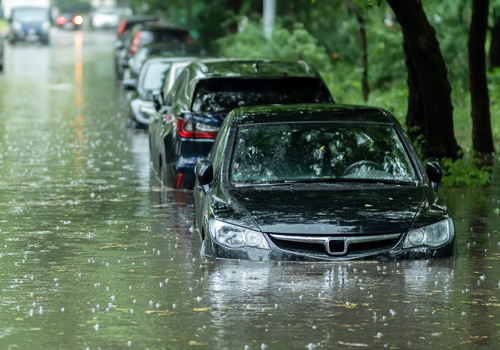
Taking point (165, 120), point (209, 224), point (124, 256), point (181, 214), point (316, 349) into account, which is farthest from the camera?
point (165, 120)

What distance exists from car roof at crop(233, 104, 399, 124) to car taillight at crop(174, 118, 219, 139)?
2.96m

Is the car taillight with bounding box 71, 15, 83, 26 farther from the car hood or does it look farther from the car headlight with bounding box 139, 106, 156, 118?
the car hood

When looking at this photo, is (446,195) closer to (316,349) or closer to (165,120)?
(165,120)

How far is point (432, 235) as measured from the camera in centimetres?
805

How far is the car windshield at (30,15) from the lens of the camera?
57.7 m

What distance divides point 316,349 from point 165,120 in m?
7.73

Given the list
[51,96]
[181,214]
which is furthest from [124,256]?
[51,96]

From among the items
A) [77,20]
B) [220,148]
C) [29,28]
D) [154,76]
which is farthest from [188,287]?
[77,20]

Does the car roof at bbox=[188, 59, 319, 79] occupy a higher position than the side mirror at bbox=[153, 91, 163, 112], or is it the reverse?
the car roof at bbox=[188, 59, 319, 79]

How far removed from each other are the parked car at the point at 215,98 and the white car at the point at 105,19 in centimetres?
7277

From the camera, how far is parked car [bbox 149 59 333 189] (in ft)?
41.3

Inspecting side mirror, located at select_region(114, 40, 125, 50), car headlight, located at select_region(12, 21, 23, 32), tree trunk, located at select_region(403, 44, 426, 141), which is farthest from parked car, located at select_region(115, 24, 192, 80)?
car headlight, located at select_region(12, 21, 23, 32)

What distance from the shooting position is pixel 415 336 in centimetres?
645

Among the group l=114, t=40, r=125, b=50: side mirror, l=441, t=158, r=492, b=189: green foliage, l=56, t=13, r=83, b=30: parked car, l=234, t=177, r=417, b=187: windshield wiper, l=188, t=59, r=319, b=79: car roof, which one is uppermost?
l=188, t=59, r=319, b=79: car roof
